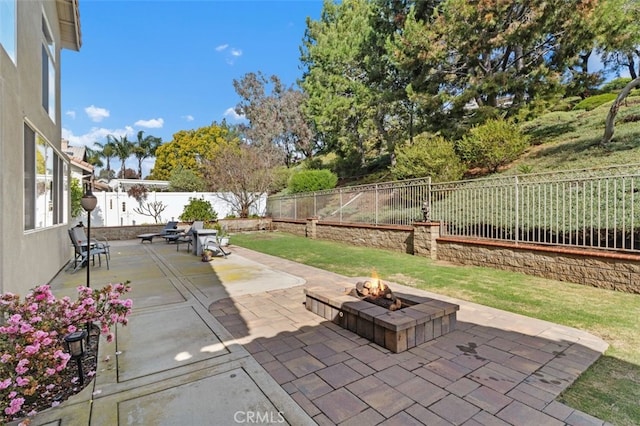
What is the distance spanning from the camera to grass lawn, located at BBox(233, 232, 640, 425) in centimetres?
251

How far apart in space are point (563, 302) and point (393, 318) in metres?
3.34

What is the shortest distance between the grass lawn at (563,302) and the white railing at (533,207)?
1022mm

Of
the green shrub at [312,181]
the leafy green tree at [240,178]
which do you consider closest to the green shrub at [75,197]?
the leafy green tree at [240,178]

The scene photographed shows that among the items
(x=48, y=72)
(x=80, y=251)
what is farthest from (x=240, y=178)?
(x=48, y=72)

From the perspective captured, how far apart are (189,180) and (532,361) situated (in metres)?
28.5

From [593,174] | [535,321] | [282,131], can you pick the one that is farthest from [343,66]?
[535,321]

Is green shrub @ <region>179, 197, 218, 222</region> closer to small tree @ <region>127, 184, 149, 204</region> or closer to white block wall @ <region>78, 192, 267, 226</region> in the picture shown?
white block wall @ <region>78, 192, 267, 226</region>

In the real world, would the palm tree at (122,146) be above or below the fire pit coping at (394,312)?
above

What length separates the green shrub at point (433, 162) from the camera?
38.3 ft

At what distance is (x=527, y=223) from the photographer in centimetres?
688

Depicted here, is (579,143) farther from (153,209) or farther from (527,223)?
(153,209)

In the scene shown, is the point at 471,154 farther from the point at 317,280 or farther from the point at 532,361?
the point at 532,361

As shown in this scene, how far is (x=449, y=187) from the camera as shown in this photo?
8617mm

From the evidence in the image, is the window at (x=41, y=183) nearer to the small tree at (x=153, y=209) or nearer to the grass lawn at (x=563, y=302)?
the grass lawn at (x=563, y=302)
